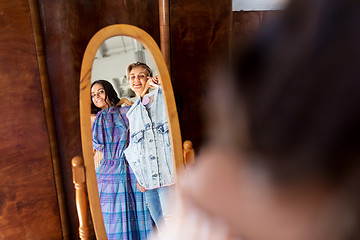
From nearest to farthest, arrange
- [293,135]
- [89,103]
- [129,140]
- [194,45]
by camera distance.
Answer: [293,135] < [89,103] < [129,140] < [194,45]

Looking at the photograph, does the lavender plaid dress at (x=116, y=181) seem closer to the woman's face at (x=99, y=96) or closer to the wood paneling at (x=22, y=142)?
the woman's face at (x=99, y=96)

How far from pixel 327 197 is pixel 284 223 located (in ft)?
0.08

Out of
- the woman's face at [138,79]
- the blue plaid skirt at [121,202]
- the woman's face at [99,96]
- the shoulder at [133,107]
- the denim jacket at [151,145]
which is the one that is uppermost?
the woman's face at [138,79]

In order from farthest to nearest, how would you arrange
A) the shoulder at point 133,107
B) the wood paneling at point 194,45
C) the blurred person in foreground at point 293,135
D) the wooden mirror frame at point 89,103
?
the wood paneling at point 194,45, the shoulder at point 133,107, the wooden mirror frame at point 89,103, the blurred person in foreground at point 293,135

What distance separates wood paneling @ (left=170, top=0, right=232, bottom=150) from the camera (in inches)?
51.1

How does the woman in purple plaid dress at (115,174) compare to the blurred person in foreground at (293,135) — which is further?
the woman in purple plaid dress at (115,174)

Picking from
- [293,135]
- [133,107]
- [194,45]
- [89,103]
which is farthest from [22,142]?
[293,135]

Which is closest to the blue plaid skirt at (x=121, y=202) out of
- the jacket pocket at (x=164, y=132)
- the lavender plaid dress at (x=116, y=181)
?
the lavender plaid dress at (x=116, y=181)

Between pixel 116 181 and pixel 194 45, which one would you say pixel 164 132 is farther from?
pixel 194 45

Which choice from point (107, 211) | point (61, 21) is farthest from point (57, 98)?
point (107, 211)

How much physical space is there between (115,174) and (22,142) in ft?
1.29

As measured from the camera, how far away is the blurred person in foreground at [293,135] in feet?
0.38

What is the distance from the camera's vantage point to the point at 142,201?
115 cm

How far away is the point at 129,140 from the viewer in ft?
3.66
